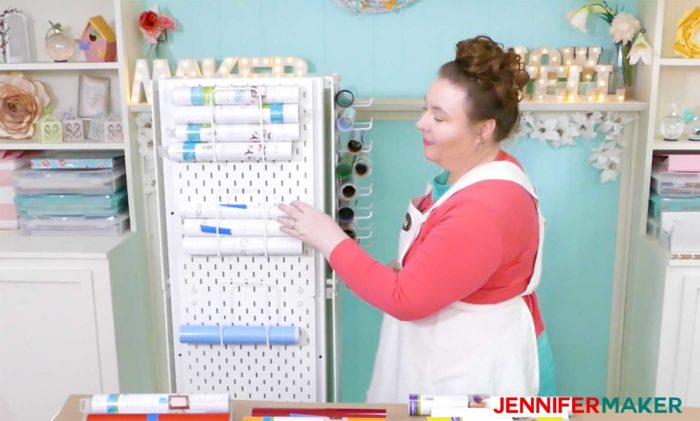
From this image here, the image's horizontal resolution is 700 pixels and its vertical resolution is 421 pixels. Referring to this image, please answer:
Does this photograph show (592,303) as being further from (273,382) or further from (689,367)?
(273,382)

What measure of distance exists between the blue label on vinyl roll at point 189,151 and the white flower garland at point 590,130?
136cm

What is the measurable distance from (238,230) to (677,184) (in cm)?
163

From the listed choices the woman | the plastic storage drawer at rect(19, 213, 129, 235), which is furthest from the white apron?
the plastic storage drawer at rect(19, 213, 129, 235)

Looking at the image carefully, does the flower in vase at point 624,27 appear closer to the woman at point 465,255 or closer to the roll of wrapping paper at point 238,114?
the woman at point 465,255

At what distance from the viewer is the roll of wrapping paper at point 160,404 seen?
53.3 inches

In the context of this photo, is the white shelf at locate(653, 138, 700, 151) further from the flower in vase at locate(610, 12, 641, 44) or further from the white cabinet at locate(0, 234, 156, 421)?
the white cabinet at locate(0, 234, 156, 421)

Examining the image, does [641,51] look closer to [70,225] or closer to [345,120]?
[345,120]

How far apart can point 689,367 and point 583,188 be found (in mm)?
712

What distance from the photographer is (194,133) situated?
1.69 metres

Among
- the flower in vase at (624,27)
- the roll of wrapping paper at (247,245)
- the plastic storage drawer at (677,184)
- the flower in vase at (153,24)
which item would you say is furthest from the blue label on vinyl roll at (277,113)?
the plastic storage drawer at (677,184)

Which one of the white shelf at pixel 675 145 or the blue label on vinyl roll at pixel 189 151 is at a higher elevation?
the blue label on vinyl roll at pixel 189 151

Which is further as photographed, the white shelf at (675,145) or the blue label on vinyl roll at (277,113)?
the white shelf at (675,145)

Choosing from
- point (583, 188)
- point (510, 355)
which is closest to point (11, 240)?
point (510, 355)

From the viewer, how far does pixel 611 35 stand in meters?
2.62
